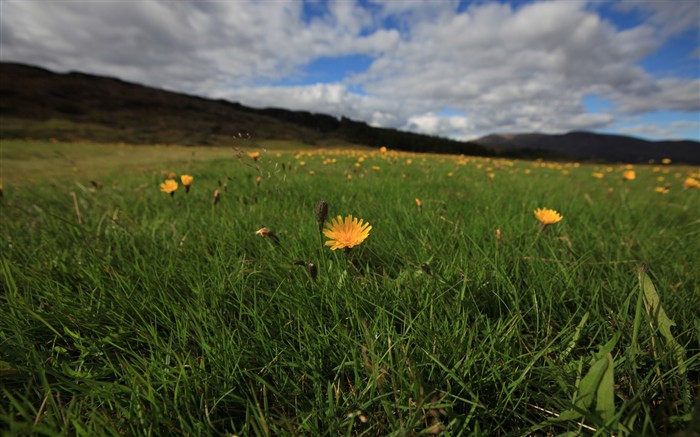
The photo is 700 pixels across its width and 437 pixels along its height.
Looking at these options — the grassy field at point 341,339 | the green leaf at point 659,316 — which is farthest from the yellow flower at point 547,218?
the green leaf at point 659,316

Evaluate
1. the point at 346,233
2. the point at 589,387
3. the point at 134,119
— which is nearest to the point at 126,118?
the point at 134,119

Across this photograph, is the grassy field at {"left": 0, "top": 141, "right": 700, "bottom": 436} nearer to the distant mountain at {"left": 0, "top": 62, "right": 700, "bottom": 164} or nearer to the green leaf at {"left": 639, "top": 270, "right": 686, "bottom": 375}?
the green leaf at {"left": 639, "top": 270, "right": 686, "bottom": 375}

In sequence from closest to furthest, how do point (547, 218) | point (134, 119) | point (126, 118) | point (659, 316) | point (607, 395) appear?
point (607, 395) → point (659, 316) → point (547, 218) → point (126, 118) → point (134, 119)

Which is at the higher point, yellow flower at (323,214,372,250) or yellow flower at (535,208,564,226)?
yellow flower at (535,208,564,226)

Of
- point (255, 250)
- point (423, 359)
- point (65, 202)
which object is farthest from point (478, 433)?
point (65, 202)

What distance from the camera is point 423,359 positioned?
3.26 ft

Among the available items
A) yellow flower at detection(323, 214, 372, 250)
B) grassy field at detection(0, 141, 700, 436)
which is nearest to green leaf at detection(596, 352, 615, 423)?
grassy field at detection(0, 141, 700, 436)

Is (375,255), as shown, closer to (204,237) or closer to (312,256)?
(312,256)

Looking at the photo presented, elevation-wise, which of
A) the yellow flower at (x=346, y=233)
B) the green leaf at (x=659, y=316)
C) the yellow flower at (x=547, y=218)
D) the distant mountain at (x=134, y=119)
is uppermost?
the distant mountain at (x=134, y=119)

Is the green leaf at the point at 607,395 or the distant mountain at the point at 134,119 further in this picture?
the distant mountain at the point at 134,119

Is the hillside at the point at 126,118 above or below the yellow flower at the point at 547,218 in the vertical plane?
above

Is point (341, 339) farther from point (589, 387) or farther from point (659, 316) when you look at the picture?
point (659, 316)

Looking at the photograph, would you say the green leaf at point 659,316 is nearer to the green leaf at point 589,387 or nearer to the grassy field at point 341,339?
the grassy field at point 341,339

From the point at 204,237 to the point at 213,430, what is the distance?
4.17 feet
